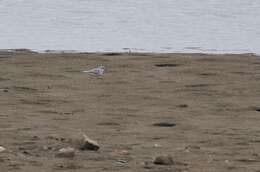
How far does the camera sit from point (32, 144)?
6.95m

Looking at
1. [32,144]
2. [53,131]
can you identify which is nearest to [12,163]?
[32,144]

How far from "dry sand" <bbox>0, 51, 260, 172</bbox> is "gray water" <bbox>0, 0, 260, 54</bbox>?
4.75 ft

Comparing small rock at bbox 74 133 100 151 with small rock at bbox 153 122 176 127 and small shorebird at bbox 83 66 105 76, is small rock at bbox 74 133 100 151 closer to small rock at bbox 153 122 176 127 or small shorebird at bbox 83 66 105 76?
small rock at bbox 153 122 176 127

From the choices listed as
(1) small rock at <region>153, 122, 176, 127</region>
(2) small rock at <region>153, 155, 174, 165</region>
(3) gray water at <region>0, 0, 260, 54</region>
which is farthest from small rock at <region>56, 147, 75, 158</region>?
(3) gray water at <region>0, 0, 260, 54</region>

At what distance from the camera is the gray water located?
13.7 m

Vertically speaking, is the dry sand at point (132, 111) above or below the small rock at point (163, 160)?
above

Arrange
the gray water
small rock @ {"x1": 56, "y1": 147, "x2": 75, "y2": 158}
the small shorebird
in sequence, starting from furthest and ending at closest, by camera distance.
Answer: the gray water < the small shorebird < small rock @ {"x1": 56, "y1": 147, "x2": 75, "y2": 158}

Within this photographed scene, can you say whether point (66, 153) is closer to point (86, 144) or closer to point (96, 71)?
point (86, 144)

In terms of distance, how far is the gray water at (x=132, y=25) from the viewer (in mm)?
13742

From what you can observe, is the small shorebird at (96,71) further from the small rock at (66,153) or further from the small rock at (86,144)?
the small rock at (66,153)

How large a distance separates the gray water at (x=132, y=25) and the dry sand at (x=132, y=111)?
1.45 metres

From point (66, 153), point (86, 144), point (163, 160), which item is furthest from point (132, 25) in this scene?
point (163, 160)

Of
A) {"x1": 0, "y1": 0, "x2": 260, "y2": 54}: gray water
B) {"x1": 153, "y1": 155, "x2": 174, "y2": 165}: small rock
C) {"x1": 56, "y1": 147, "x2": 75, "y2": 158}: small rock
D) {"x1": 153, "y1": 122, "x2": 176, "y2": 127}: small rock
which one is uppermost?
{"x1": 0, "y1": 0, "x2": 260, "y2": 54}: gray water

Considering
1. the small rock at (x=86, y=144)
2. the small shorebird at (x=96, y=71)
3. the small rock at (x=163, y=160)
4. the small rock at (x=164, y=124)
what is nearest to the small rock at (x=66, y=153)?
the small rock at (x=86, y=144)
